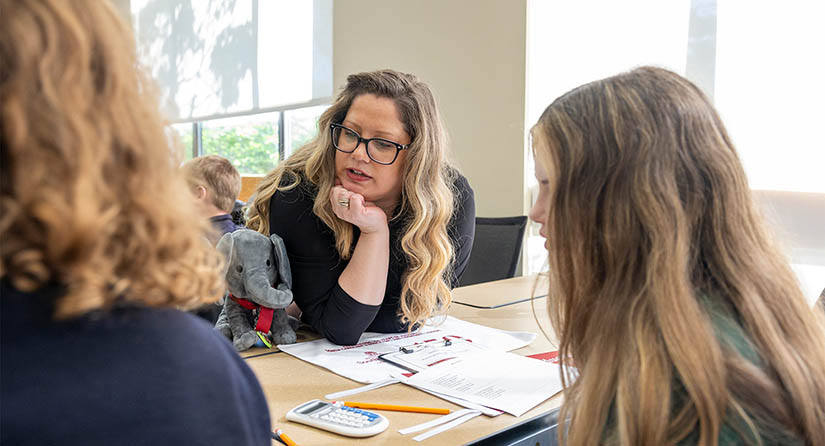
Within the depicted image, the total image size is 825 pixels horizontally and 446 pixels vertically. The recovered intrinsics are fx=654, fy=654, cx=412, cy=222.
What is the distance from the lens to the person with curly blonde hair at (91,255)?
0.44 m

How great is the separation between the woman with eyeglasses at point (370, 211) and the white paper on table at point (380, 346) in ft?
0.13

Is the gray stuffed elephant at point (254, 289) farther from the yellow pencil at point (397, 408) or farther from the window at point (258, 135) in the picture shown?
the window at point (258, 135)

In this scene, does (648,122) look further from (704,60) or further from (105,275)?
(704,60)

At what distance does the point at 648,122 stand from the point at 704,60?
2.36 metres

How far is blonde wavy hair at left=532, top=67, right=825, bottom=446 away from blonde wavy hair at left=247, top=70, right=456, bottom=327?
0.72 m

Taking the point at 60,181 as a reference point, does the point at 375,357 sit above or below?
below

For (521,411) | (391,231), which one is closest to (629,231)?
(521,411)

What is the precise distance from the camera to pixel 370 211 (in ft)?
5.36

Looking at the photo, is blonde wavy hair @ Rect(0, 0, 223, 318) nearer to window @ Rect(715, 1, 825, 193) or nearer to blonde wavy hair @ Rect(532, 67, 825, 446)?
blonde wavy hair @ Rect(532, 67, 825, 446)

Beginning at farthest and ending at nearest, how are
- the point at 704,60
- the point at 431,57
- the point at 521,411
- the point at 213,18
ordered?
the point at 213,18
the point at 431,57
the point at 704,60
the point at 521,411

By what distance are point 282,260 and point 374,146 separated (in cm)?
38

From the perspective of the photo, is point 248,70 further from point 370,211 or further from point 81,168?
point 81,168

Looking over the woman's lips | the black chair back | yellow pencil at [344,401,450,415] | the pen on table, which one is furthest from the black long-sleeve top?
the black chair back

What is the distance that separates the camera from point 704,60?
2.93 m
